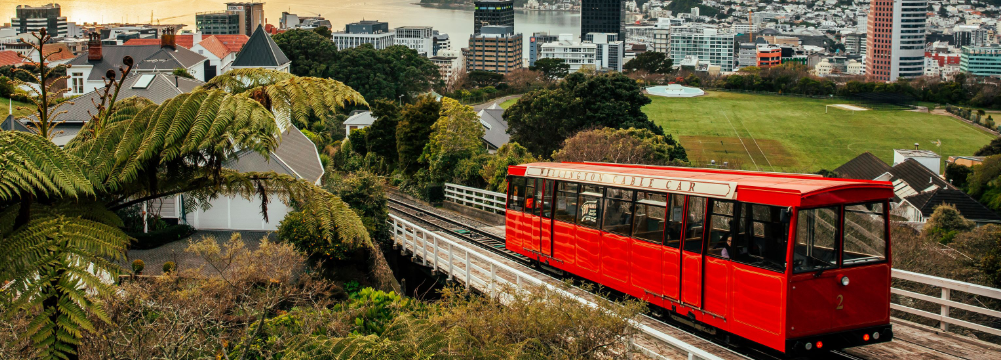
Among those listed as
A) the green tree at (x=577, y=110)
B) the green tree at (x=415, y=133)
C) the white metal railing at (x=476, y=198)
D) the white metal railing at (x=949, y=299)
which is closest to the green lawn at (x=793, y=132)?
the green tree at (x=577, y=110)

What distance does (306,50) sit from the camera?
7188cm

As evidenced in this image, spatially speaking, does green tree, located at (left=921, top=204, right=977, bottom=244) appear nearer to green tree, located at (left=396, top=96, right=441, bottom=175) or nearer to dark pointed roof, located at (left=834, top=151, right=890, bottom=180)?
green tree, located at (left=396, top=96, right=441, bottom=175)

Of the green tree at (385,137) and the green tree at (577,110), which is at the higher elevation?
the green tree at (577,110)

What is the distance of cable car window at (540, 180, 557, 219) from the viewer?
13.8m

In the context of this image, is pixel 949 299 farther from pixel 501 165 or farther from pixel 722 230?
pixel 501 165

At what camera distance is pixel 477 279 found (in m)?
13.3

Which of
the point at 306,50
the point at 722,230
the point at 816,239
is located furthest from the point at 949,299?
the point at 306,50

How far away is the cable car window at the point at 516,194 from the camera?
49.0ft

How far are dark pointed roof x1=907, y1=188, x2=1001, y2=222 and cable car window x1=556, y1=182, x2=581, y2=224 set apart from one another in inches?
1351

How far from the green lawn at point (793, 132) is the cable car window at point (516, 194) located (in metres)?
50.0

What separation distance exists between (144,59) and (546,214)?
153ft

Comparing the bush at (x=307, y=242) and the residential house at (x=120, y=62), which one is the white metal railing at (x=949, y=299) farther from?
the residential house at (x=120, y=62)

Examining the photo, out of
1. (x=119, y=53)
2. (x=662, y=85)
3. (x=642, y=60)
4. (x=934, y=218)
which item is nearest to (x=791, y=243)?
(x=934, y=218)

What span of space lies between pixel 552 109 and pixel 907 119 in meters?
63.4
